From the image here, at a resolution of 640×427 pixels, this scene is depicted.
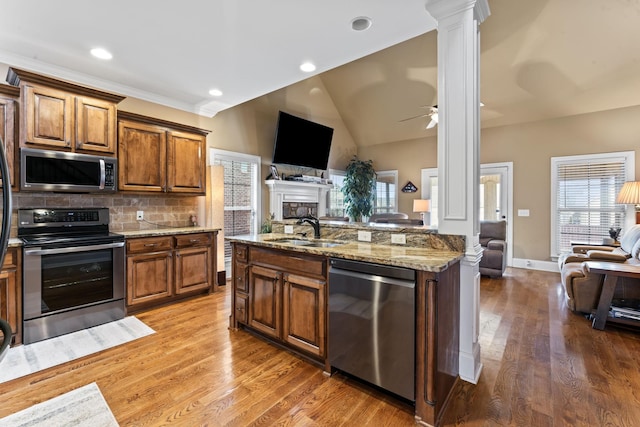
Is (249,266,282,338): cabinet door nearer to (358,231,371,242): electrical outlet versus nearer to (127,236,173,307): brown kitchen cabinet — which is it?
(358,231,371,242): electrical outlet

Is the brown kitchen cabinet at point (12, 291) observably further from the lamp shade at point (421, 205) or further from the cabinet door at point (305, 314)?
the lamp shade at point (421, 205)

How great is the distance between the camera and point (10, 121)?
2771mm

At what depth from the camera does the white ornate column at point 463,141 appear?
2.14 metres

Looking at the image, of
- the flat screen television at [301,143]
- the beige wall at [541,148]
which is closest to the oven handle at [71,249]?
the flat screen television at [301,143]

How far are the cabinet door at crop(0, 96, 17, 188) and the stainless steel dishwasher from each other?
3.05 metres

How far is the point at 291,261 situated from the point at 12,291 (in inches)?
95.1

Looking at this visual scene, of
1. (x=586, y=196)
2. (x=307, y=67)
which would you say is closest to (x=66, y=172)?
(x=307, y=67)

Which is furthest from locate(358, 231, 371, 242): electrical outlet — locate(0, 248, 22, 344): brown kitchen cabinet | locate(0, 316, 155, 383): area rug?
locate(0, 248, 22, 344): brown kitchen cabinet

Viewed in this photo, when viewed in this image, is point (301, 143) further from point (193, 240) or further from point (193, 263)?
point (193, 263)

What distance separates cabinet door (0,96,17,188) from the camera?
274 cm

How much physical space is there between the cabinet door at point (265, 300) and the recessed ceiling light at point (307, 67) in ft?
6.96

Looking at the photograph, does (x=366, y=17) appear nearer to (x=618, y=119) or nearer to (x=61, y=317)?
(x=61, y=317)

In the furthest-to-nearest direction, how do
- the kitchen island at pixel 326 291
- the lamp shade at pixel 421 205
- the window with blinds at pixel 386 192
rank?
the window with blinds at pixel 386 192 → the lamp shade at pixel 421 205 → the kitchen island at pixel 326 291

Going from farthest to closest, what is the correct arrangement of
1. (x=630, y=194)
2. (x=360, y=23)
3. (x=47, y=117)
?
(x=630, y=194) → (x=47, y=117) → (x=360, y=23)
